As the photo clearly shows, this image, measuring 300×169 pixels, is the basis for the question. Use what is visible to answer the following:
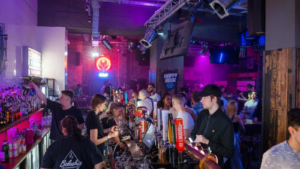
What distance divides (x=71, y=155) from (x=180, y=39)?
390 centimetres

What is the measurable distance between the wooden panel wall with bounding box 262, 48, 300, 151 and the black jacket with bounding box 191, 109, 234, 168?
147 centimetres

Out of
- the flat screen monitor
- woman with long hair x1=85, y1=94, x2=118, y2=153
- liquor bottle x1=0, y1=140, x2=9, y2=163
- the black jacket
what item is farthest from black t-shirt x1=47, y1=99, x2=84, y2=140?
the black jacket

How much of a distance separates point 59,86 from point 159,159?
19.7 feet

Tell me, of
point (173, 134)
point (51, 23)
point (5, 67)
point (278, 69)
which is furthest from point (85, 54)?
point (173, 134)

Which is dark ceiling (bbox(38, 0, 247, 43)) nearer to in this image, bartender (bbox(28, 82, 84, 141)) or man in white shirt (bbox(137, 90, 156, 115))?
man in white shirt (bbox(137, 90, 156, 115))

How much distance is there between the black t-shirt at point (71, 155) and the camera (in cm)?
229

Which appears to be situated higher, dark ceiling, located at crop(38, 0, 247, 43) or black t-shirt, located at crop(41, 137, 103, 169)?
dark ceiling, located at crop(38, 0, 247, 43)

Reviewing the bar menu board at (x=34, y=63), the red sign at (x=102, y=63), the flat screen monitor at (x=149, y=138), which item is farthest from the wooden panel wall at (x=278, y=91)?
the red sign at (x=102, y=63)

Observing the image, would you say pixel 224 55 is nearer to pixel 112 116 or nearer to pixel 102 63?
pixel 112 116

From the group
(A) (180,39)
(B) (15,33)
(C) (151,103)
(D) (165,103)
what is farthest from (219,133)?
(B) (15,33)

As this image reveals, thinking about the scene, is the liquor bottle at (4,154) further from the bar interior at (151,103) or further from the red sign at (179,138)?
the red sign at (179,138)

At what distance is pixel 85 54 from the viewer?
14.4 meters

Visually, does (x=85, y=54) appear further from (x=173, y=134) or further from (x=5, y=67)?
(x=173, y=134)

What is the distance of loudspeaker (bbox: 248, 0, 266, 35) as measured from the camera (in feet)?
13.2
